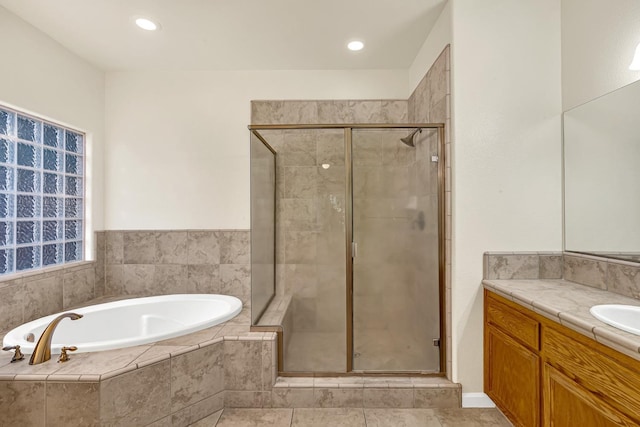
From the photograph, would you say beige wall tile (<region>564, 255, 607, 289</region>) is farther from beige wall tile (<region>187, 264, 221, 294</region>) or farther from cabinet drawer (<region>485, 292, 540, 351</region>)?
beige wall tile (<region>187, 264, 221, 294</region>)

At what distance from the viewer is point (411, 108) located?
9.11ft

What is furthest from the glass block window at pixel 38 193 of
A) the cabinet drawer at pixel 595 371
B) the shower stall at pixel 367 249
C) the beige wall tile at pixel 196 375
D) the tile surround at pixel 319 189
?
the cabinet drawer at pixel 595 371

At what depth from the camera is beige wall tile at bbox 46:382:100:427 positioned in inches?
56.5

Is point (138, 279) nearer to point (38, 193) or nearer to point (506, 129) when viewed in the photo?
point (38, 193)

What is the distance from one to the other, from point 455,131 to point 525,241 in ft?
2.76

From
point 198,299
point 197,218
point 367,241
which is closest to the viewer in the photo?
point 367,241

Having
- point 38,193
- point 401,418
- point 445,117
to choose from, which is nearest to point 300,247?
point 401,418

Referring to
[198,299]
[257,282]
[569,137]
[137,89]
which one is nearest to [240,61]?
[137,89]

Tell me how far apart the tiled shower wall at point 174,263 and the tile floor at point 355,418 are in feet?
3.81

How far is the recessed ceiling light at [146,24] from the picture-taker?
84.2 inches

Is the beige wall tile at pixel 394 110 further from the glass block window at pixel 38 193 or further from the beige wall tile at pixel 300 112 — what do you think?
the glass block window at pixel 38 193

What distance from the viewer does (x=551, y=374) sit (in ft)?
4.43

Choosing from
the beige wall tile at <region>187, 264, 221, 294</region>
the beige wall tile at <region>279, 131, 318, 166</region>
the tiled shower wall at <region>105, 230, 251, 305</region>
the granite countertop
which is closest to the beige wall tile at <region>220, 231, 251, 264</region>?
the tiled shower wall at <region>105, 230, 251, 305</region>

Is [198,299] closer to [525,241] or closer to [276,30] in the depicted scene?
[276,30]
